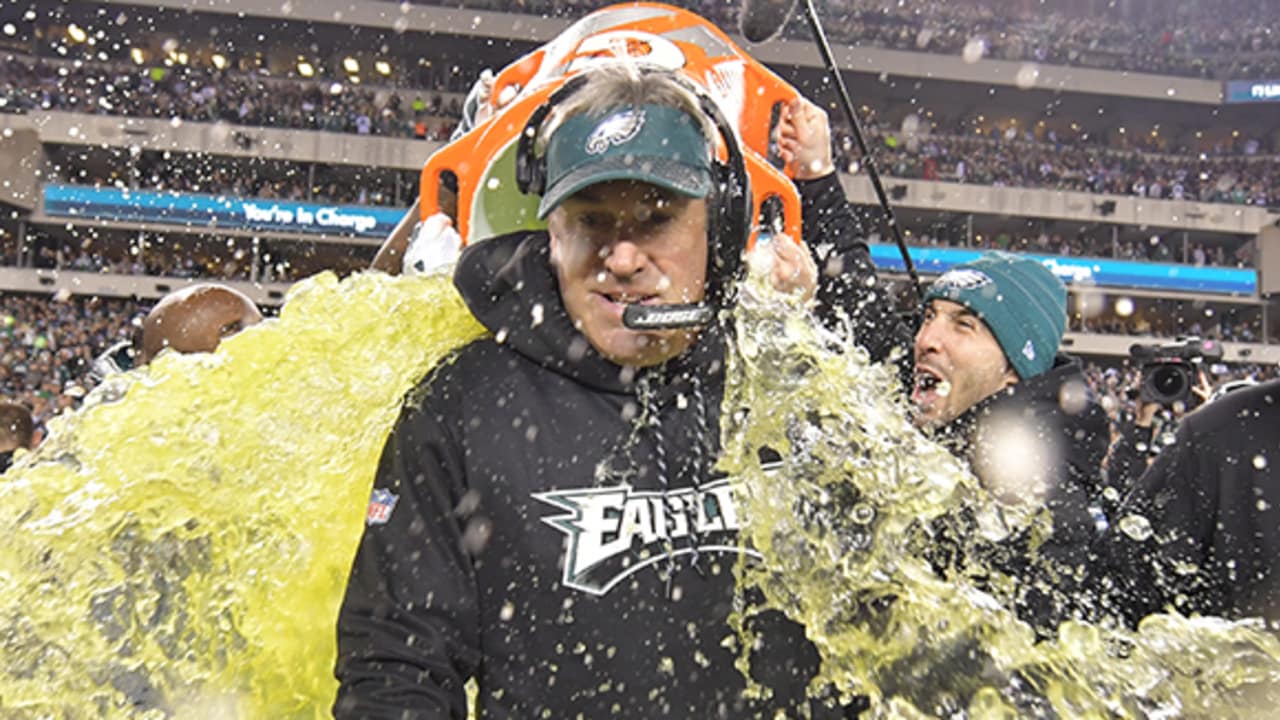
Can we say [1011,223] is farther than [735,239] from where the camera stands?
Yes

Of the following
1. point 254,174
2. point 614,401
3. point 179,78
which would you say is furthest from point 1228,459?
point 179,78

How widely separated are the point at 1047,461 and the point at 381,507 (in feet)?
4.95

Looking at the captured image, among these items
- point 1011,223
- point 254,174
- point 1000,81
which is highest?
point 1000,81

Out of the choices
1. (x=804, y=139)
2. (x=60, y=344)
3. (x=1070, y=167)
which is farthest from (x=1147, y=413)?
(x=1070, y=167)

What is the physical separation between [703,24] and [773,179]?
55 cm

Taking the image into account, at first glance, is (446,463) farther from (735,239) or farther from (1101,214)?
(1101,214)

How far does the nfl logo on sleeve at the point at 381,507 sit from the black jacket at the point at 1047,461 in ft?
3.99

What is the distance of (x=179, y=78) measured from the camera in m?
29.2

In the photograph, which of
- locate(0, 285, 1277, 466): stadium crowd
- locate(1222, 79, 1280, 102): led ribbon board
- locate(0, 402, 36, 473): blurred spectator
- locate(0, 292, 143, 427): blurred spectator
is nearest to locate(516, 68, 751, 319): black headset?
locate(0, 402, 36, 473): blurred spectator

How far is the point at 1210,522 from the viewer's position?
6.77ft

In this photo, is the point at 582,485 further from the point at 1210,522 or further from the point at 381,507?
the point at 1210,522

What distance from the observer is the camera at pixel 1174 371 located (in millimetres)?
4383

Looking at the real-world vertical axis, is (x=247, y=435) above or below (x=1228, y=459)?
below

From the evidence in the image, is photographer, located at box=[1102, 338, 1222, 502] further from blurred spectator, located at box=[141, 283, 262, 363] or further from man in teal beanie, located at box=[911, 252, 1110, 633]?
blurred spectator, located at box=[141, 283, 262, 363]
